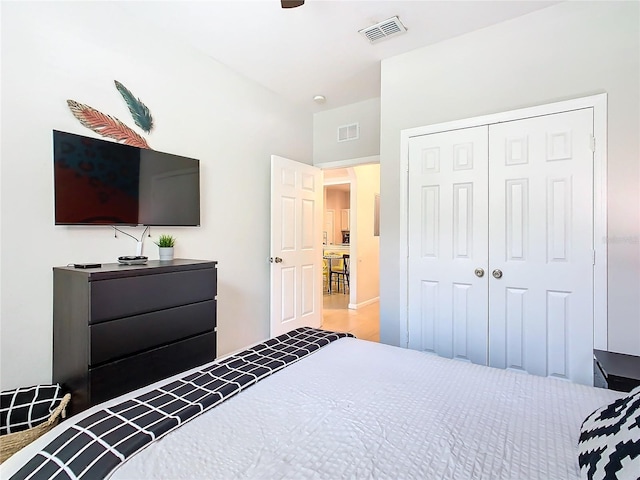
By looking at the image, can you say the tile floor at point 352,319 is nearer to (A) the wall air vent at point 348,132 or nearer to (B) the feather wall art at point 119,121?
(A) the wall air vent at point 348,132

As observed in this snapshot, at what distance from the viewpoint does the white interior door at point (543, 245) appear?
217cm

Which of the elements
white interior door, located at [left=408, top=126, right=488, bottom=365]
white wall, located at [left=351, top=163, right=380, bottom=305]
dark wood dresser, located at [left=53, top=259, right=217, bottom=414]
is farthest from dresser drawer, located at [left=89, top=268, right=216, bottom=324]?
white wall, located at [left=351, top=163, right=380, bottom=305]

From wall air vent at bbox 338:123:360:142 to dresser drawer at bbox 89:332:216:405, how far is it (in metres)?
2.78

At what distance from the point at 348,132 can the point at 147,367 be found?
129 inches

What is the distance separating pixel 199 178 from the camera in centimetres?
284

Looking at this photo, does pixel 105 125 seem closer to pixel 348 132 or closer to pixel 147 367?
pixel 147 367

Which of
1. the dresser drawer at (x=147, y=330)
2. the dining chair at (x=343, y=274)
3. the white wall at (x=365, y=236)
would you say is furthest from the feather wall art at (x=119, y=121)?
the dining chair at (x=343, y=274)

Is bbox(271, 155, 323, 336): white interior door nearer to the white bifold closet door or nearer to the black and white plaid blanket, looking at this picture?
the white bifold closet door

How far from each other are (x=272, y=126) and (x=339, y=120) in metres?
0.93

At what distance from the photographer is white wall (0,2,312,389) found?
184 centimetres

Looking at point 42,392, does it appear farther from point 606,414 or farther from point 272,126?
point 272,126

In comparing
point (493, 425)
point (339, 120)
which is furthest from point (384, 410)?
point (339, 120)

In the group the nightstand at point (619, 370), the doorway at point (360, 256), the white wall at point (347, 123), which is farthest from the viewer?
the doorway at point (360, 256)

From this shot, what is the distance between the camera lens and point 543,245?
2.29 metres
